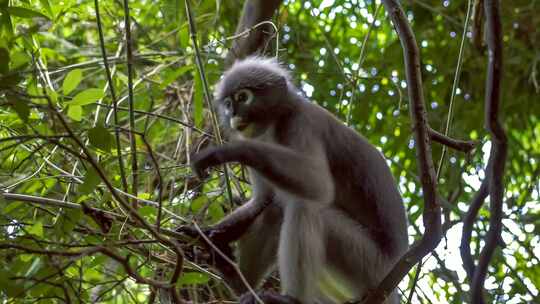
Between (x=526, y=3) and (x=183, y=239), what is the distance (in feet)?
15.9

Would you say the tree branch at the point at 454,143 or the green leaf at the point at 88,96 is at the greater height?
the tree branch at the point at 454,143

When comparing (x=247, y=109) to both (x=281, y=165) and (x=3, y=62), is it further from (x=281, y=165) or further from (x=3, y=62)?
(x=3, y=62)

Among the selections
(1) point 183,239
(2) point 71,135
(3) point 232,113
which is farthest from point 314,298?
(2) point 71,135

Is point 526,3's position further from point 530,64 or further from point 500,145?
point 500,145

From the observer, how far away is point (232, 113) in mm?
5074

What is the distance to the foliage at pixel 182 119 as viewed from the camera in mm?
3805

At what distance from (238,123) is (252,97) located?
24cm

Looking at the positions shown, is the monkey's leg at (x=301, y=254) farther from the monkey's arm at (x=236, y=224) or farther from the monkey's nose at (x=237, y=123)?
the monkey's nose at (x=237, y=123)

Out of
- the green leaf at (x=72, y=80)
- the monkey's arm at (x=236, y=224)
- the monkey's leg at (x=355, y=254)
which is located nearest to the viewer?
the green leaf at (x=72, y=80)

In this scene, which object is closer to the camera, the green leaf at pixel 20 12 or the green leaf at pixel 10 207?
the green leaf at pixel 20 12

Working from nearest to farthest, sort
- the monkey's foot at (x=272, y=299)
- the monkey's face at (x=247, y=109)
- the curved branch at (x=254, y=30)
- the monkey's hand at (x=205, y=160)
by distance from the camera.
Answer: the monkey's hand at (x=205, y=160) → the monkey's foot at (x=272, y=299) → the monkey's face at (x=247, y=109) → the curved branch at (x=254, y=30)

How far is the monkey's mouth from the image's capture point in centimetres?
494

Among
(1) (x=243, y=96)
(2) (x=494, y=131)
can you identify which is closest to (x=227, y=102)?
(1) (x=243, y=96)

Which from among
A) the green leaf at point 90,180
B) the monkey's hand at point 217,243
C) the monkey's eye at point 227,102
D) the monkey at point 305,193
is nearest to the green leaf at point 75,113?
the green leaf at point 90,180
